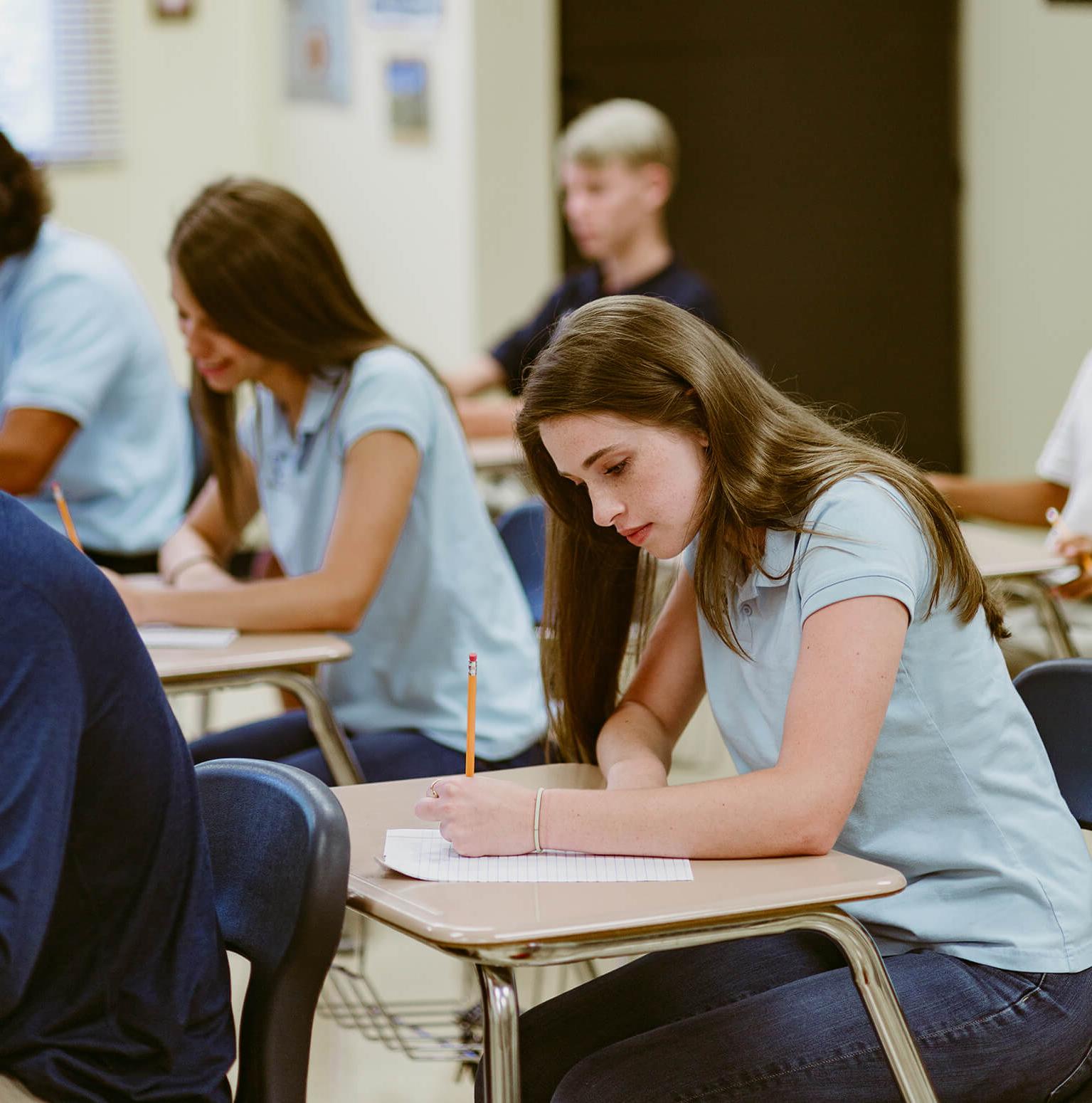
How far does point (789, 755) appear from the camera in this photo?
4.44ft

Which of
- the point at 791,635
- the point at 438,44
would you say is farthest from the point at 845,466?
the point at 438,44

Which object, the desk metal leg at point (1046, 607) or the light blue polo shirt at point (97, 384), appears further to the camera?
the light blue polo shirt at point (97, 384)

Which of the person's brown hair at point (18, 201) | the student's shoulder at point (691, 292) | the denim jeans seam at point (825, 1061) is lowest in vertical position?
the denim jeans seam at point (825, 1061)

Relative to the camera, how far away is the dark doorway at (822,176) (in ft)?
17.6

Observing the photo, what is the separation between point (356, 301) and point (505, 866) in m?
1.19

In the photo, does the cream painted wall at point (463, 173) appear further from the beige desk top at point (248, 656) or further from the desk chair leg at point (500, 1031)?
the desk chair leg at point (500, 1031)

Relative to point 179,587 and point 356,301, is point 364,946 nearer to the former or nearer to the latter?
point 179,587

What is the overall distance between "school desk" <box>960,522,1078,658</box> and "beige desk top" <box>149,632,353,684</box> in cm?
99

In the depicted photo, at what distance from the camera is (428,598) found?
2.30 meters

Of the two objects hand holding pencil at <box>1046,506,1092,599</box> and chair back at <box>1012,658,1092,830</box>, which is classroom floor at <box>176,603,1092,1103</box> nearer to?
chair back at <box>1012,658,1092,830</box>

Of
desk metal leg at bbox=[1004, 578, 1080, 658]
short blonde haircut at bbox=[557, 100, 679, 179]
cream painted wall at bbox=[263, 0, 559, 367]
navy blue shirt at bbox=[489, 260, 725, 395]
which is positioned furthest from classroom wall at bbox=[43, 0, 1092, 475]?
desk metal leg at bbox=[1004, 578, 1080, 658]

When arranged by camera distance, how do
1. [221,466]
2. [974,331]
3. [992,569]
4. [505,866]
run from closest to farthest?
[505,866]
[992,569]
[221,466]
[974,331]

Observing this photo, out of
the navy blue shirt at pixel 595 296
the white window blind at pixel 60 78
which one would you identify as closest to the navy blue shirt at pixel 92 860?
the navy blue shirt at pixel 595 296

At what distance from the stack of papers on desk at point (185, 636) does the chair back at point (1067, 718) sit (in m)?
1.06
